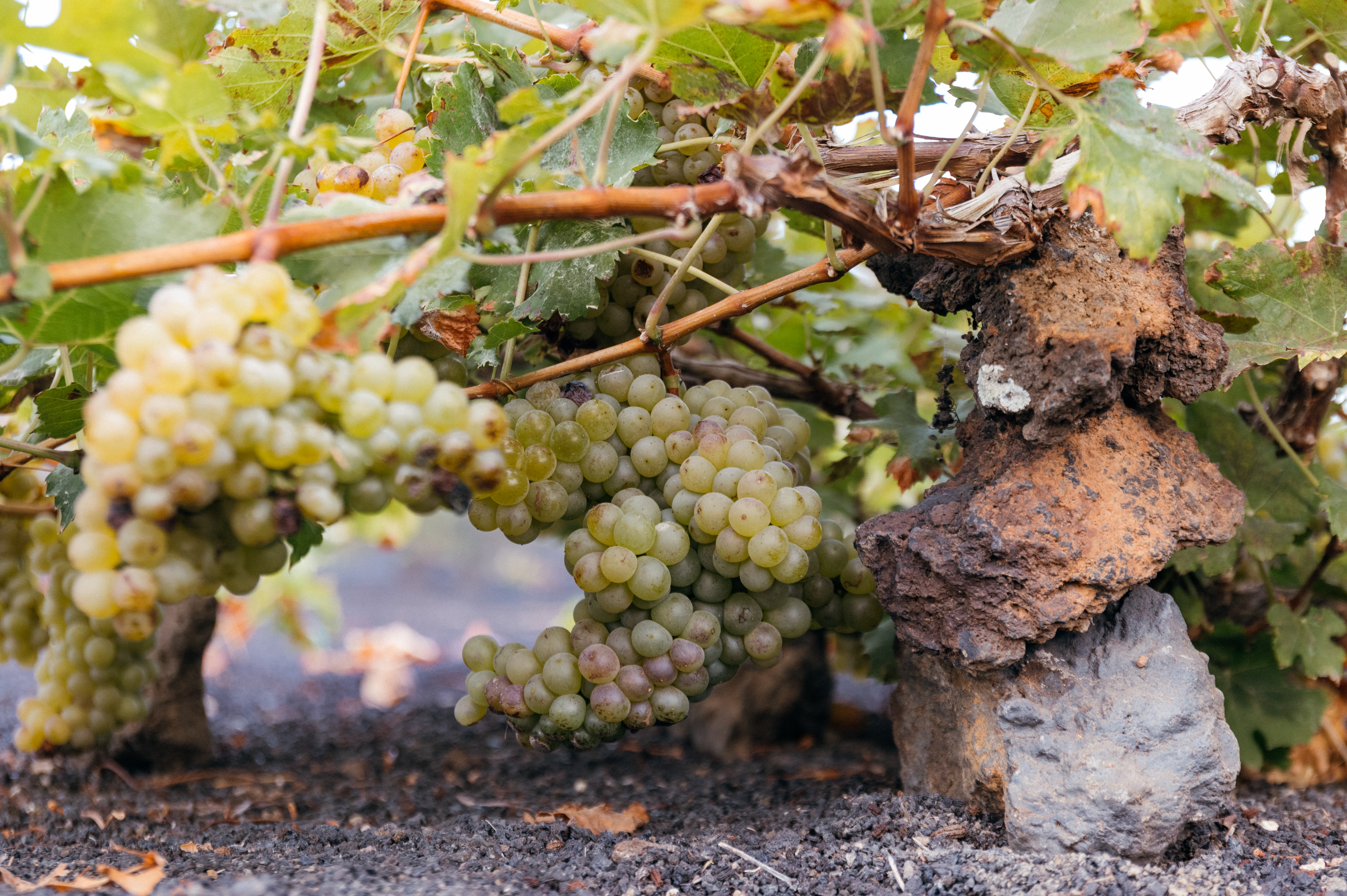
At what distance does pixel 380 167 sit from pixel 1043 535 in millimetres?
924

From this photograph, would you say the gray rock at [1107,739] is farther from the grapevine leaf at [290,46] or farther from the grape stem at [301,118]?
the grapevine leaf at [290,46]

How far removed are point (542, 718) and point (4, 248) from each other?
2.52 feet

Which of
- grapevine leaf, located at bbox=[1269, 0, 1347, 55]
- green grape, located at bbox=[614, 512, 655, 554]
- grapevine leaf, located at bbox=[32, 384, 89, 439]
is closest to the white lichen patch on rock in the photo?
green grape, located at bbox=[614, 512, 655, 554]

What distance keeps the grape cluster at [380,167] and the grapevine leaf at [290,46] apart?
122 mm

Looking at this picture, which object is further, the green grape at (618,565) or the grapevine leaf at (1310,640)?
the grapevine leaf at (1310,640)

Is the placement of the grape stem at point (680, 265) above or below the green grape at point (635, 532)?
above

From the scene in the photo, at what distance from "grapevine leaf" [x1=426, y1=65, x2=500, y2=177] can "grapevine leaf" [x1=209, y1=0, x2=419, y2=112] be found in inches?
8.3

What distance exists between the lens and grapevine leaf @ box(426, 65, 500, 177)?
1.14 metres

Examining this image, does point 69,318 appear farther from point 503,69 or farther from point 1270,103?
point 1270,103

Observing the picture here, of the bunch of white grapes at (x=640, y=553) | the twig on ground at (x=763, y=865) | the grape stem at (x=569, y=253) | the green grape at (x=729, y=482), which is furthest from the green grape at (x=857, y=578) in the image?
the grape stem at (x=569, y=253)

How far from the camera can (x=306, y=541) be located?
4.23 feet

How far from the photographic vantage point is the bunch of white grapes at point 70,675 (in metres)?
1.60

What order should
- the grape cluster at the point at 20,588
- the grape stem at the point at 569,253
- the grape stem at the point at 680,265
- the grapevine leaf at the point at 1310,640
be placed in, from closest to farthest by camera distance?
the grape stem at the point at 569,253 → the grape stem at the point at 680,265 → the grapevine leaf at the point at 1310,640 → the grape cluster at the point at 20,588

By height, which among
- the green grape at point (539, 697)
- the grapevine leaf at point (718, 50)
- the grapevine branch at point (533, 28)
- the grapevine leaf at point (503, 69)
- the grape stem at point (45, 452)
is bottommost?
the green grape at point (539, 697)
